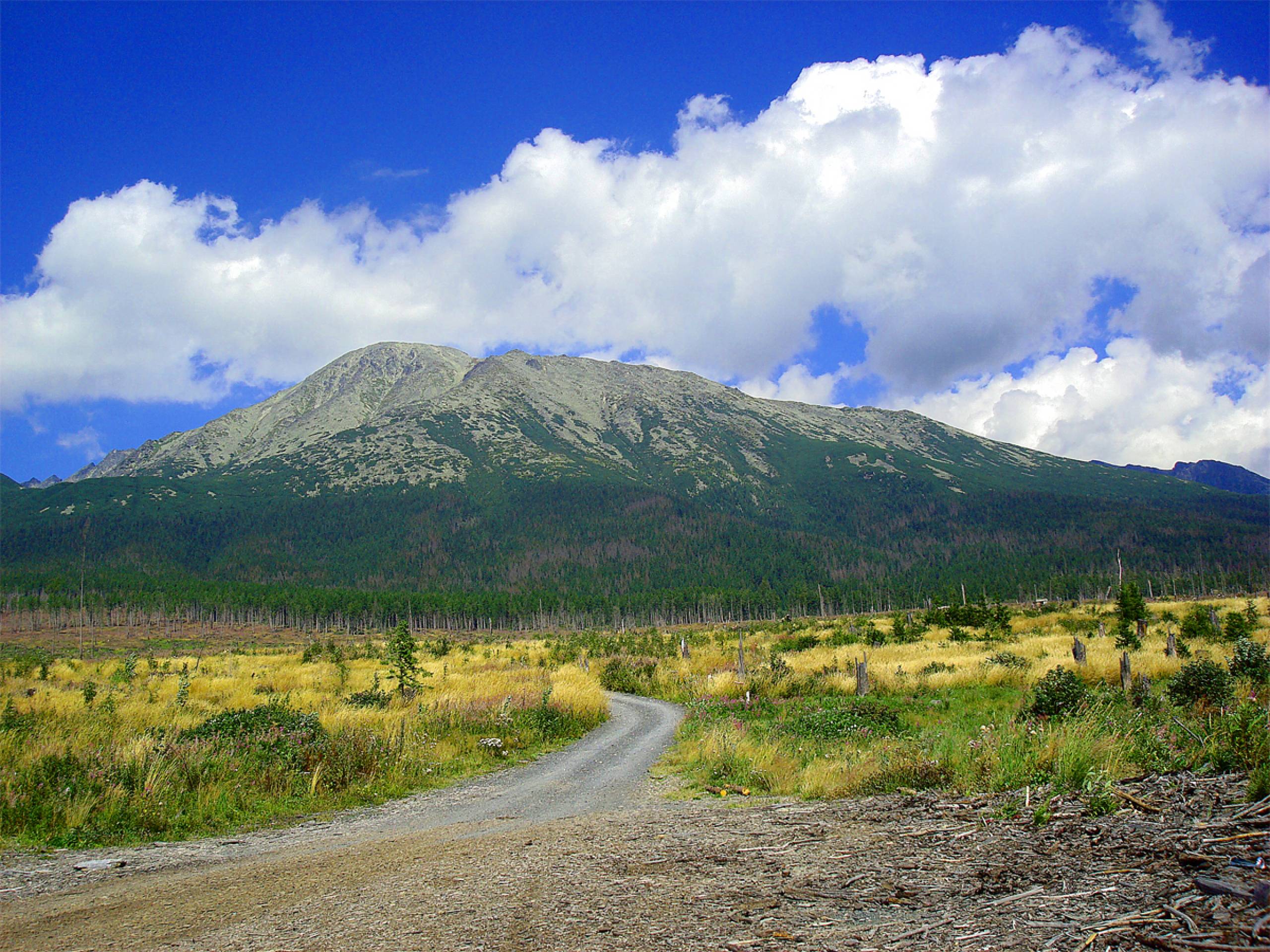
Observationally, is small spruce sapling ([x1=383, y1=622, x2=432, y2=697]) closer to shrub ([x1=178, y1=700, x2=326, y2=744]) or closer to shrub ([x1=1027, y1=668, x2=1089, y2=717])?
shrub ([x1=178, y1=700, x2=326, y2=744])

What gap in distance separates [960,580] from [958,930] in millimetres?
187609

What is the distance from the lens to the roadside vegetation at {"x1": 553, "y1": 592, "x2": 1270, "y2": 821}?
297 inches

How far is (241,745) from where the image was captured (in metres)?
13.0

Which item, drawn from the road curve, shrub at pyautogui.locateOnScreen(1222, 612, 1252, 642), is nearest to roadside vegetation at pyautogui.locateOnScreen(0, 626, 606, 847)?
the road curve

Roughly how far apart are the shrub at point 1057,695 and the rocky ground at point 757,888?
8889 millimetres

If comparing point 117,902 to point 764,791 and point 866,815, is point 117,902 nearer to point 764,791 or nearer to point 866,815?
point 866,815

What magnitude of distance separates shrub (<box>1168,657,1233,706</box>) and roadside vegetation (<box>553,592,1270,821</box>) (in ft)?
0.13

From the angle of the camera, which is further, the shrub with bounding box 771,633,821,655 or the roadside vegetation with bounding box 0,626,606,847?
the shrub with bounding box 771,633,821,655

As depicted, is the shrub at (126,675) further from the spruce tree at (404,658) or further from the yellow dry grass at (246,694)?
the spruce tree at (404,658)

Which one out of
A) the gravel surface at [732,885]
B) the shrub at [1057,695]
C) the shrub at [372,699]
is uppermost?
the gravel surface at [732,885]

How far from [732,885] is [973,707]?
738 inches

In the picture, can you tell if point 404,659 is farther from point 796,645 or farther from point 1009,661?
point 796,645

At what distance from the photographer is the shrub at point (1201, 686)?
43.8ft

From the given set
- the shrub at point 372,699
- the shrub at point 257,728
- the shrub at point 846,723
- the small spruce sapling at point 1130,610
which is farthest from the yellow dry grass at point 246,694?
the small spruce sapling at point 1130,610
